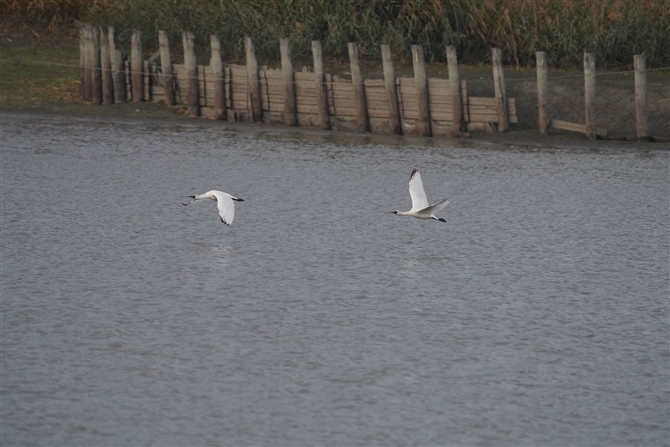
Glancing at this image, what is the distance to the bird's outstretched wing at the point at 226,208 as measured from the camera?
503 inches

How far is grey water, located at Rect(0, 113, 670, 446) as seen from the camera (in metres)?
8.36

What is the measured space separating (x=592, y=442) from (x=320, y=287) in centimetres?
427

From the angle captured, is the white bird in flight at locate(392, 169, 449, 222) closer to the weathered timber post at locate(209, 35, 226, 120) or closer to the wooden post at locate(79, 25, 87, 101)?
the weathered timber post at locate(209, 35, 226, 120)

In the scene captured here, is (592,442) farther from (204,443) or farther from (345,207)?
(345,207)

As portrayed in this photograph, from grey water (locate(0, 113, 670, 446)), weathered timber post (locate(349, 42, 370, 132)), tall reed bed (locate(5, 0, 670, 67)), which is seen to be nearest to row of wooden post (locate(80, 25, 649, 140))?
weathered timber post (locate(349, 42, 370, 132))

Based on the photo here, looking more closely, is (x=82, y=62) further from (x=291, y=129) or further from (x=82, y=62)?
(x=291, y=129)

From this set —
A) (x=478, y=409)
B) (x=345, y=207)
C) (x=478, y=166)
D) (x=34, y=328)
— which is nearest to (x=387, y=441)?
(x=478, y=409)

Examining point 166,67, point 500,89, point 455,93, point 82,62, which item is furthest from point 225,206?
point 82,62

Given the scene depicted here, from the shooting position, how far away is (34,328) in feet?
33.5

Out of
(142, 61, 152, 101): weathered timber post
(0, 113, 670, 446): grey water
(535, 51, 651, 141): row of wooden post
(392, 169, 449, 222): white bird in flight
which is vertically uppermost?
(142, 61, 152, 101): weathered timber post

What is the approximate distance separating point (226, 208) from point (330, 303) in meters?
2.18

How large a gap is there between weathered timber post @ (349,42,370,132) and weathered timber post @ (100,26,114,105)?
493 cm

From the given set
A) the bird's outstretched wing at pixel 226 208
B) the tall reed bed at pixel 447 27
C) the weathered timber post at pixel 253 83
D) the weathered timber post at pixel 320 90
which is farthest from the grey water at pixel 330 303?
the tall reed bed at pixel 447 27

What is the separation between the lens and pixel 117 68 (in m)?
24.3
